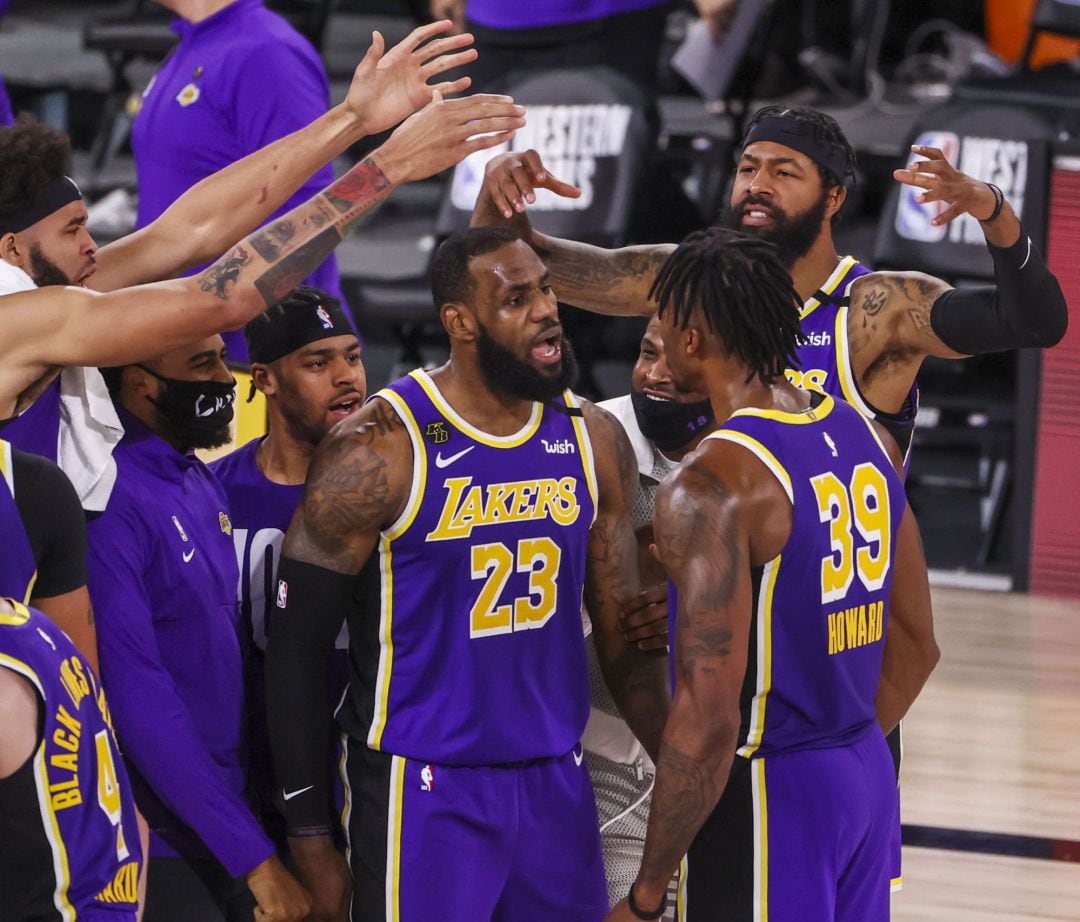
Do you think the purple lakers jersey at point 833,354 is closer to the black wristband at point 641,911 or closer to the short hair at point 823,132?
the short hair at point 823,132

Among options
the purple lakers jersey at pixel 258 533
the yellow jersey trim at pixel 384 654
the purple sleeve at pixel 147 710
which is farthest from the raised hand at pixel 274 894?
the purple lakers jersey at pixel 258 533

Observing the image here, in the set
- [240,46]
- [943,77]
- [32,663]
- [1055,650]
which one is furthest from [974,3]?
[32,663]

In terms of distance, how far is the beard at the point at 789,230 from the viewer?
14.1 feet

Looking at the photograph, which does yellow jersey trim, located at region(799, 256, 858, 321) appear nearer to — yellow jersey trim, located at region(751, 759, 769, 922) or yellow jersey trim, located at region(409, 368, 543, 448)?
yellow jersey trim, located at region(409, 368, 543, 448)

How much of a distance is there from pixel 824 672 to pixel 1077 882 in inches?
96.0

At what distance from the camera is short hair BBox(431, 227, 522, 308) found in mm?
3715

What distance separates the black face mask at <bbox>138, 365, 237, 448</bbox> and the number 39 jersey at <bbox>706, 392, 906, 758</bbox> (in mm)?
1069

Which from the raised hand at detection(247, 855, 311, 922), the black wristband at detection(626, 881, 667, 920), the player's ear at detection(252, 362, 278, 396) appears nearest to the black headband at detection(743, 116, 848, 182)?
the player's ear at detection(252, 362, 278, 396)

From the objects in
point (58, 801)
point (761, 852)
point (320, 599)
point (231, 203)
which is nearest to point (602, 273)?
point (231, 203)

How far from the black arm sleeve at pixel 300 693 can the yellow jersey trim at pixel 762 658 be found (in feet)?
2.63

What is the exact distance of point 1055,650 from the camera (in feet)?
24.8

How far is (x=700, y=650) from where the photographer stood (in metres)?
3.14

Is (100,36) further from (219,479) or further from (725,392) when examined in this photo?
(725,392)

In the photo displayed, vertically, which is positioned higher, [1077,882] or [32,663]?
[32,663]
